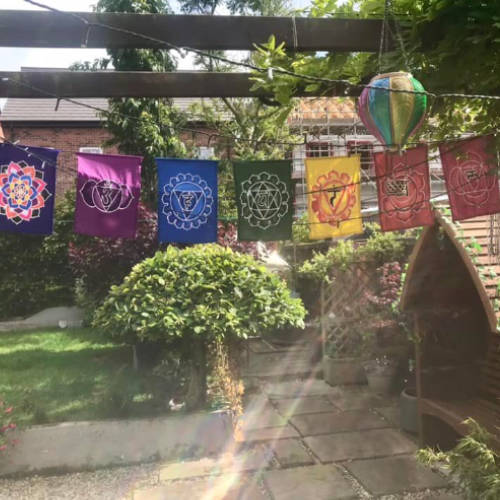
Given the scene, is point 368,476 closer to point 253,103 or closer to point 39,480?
point 39,480

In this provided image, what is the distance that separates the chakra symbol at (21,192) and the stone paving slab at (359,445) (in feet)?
14.8

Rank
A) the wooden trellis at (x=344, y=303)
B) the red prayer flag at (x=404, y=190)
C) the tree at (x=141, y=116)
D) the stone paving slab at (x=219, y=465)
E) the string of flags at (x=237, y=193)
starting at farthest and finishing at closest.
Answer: the tree at (x=141, y=116) → the wooden trellis at (x=344, y=303) → the red prayer flag at (x=404, y=190) → the string of flags at (x=237, y=193) → the stone paving slab at (x=219, y=465)

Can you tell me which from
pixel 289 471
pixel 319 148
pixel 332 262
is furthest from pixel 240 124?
pixel 289 471

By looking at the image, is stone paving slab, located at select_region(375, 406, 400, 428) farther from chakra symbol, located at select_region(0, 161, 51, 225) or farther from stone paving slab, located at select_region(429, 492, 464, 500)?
chakra symbol, located at select_region(0, 161, 51, 225)

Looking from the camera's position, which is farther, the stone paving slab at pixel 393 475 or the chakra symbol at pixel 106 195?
the chakra symbol at pixel 106 195

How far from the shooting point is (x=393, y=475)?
536cm

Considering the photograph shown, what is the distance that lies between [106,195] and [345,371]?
5599 millimetres

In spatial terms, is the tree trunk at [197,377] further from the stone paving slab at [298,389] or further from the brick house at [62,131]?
the brick house at [62,131]

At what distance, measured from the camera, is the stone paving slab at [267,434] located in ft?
20.8

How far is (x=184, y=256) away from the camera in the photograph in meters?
6.49

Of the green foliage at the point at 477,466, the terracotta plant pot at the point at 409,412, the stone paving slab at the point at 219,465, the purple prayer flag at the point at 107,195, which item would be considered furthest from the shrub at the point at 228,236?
the green foliage at the point at 477,466

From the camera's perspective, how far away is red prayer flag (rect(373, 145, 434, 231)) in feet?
19.0

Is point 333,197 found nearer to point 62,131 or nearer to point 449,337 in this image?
point 449,337

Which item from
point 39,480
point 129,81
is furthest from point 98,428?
point 129,81
